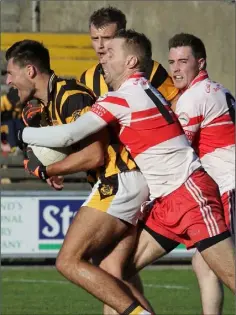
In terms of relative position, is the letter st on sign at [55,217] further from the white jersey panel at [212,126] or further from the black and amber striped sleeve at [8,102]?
the white jersey panel at [212,126]

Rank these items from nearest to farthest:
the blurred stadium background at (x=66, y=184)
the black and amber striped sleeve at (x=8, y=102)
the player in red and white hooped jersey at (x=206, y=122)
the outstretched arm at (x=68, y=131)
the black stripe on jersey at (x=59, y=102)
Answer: the outstretched arm at (x=68, y=131) → the black stripe on jersey at (x=59, y=102) → the player in red and white hooped jersey at (x=206, y=122) → the blurred stadium background at (x=66, y=184) → the black and amber striped sleeve at (x=8, y=102)

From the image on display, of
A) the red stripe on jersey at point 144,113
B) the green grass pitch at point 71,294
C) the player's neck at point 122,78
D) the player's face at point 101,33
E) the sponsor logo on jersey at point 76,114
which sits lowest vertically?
the green grass pitch at point 71,294

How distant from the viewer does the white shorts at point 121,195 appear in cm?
766

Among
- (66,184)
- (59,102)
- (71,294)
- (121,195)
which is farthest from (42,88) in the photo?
(66,184)

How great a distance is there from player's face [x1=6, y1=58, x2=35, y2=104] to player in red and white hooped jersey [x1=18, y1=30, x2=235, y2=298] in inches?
14.5

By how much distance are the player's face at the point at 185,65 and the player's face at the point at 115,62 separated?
1.12 meters

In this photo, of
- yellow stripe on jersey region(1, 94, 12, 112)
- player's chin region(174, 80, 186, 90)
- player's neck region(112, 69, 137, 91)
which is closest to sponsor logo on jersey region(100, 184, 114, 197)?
player's neck region(112, 69, 137, 91)

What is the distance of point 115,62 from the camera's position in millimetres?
7613

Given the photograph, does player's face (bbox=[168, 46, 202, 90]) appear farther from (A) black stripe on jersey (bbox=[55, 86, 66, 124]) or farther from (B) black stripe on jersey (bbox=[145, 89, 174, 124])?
(A) black stripe on jersey (bbox=[55, 86, 66, 124])

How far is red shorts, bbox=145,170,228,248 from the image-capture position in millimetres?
7590

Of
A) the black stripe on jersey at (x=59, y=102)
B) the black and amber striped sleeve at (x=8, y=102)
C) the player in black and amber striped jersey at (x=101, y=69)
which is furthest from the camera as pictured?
the black and amber striped sleeve at (x=8, y=102)

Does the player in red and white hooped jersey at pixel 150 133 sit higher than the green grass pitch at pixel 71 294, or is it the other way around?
the player in red and white hooped jersey at pixel 150 133

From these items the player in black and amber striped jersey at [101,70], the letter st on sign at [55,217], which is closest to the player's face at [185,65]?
the player in black and amber striped jersey at [101,70]

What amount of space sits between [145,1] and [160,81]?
11.0 meters
